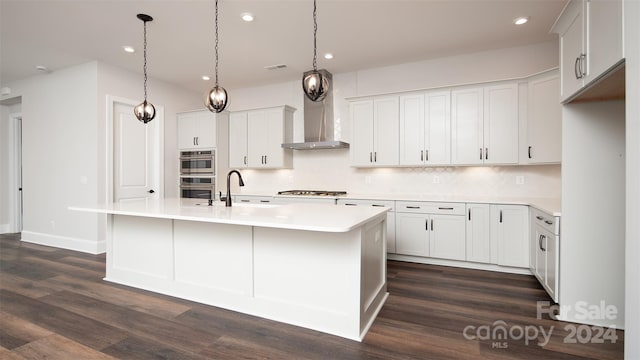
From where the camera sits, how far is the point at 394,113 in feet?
14.9

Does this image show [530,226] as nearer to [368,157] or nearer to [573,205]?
[573,205]

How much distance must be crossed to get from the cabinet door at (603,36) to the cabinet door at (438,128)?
2.15 metres

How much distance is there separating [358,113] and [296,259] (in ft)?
9.54

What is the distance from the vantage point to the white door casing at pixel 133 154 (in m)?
4.94

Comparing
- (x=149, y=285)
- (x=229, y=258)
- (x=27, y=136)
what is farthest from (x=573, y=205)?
(x=27, y=136)

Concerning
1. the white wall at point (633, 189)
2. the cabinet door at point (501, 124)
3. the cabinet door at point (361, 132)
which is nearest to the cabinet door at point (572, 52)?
the white wall at point (633, 189)

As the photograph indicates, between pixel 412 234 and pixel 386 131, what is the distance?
151 cm

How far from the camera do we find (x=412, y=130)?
175 inches

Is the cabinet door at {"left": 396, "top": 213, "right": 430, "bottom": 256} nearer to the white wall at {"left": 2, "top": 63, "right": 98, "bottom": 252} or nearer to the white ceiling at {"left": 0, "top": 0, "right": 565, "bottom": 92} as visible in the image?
the white ceiling at {"left": 0, "top": 0, "right": 565, "bottom": 92}

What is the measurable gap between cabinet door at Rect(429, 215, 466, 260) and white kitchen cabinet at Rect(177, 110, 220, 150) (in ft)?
12.7

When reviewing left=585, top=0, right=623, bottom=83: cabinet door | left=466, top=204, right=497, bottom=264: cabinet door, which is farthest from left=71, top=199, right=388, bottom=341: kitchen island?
left=585, top=0, right=623, bottom=83: cabinet door

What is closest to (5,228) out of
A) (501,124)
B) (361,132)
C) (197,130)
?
(197,130)

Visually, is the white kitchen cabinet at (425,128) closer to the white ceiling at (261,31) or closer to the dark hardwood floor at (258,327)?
the white ceiling at (261,31)

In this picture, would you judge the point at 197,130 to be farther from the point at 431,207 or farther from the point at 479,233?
the point at 479,233
